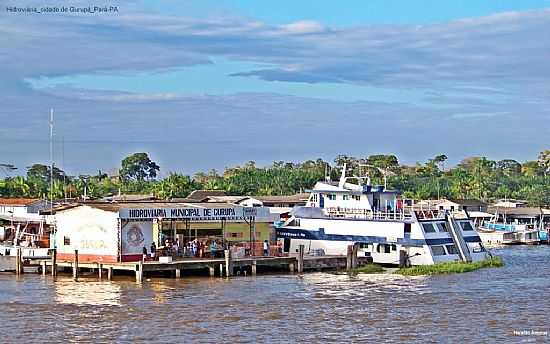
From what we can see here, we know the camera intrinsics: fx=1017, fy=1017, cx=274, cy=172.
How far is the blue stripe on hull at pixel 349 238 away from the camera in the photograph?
52625 mm

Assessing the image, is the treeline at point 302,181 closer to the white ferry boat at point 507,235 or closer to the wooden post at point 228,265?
the white ferry boat at point 507,235

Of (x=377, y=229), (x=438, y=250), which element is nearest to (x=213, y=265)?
(x=377, y=229)

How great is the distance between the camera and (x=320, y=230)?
5578cm

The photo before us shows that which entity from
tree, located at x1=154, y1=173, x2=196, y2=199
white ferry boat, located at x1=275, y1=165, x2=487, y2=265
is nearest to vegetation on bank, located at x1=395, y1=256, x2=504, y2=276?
white ferry boat, located at x1=275, y1=165, x2=487, y2=265

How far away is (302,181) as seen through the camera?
13012 centimetres

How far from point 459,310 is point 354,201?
19.6 m

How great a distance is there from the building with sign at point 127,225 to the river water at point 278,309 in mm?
1555

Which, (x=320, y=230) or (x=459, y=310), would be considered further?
(x=320, y=230)

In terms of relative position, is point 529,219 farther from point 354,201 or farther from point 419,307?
point 419,307

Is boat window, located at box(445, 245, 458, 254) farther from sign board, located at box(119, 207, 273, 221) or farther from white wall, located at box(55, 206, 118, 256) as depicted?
white wall, located at box(55, 206, 118, 256)

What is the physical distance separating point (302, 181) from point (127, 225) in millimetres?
83896

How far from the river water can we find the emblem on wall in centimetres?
175

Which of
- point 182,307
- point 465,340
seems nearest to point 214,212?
point 182,307

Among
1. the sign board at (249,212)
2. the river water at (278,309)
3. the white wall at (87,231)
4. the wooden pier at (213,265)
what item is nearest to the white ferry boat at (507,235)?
the wooden pier at (213,265)
